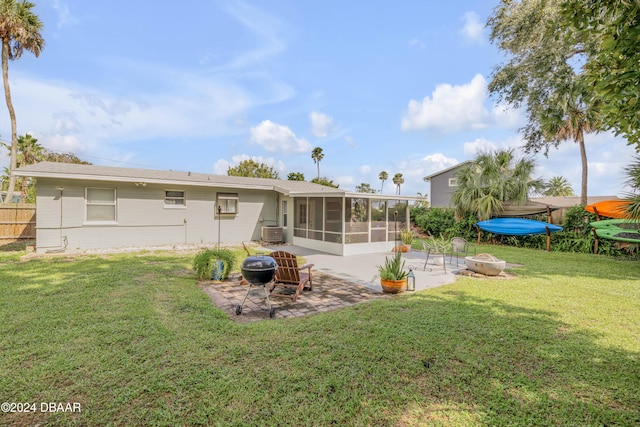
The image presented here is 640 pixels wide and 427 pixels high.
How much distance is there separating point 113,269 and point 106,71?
985 cm

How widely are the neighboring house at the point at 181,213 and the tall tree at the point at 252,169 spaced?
20853 mm

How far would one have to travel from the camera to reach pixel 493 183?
47.6 ft

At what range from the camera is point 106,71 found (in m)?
12.4

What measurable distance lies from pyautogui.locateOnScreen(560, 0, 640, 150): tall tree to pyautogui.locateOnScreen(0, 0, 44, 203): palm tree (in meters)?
22.0

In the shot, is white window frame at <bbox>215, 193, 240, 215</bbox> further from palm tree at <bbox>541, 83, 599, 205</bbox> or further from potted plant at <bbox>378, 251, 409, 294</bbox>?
palm tree at <bbox>541, 83, 599, 205</bbox>

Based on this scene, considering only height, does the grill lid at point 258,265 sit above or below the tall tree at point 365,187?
below

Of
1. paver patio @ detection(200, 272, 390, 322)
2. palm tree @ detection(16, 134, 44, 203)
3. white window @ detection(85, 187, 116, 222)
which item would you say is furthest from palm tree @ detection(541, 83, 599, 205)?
palm tree @ detection(16, 134, 44, 203)

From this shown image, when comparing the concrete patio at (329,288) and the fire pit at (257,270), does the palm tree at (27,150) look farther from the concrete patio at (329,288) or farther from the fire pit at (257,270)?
the fire pit at (257,270)

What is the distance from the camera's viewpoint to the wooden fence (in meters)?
12.6

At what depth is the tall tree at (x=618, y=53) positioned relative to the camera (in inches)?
84.0

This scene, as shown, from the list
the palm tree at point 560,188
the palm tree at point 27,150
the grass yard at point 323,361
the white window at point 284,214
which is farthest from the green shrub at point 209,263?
the palm tree at point 560,188

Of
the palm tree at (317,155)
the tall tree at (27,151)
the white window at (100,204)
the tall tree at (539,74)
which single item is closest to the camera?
the white window at (100,204)

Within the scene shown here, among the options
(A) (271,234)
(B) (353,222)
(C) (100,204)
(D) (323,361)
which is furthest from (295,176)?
(D) (323,361)

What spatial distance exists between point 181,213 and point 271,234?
4.21m
